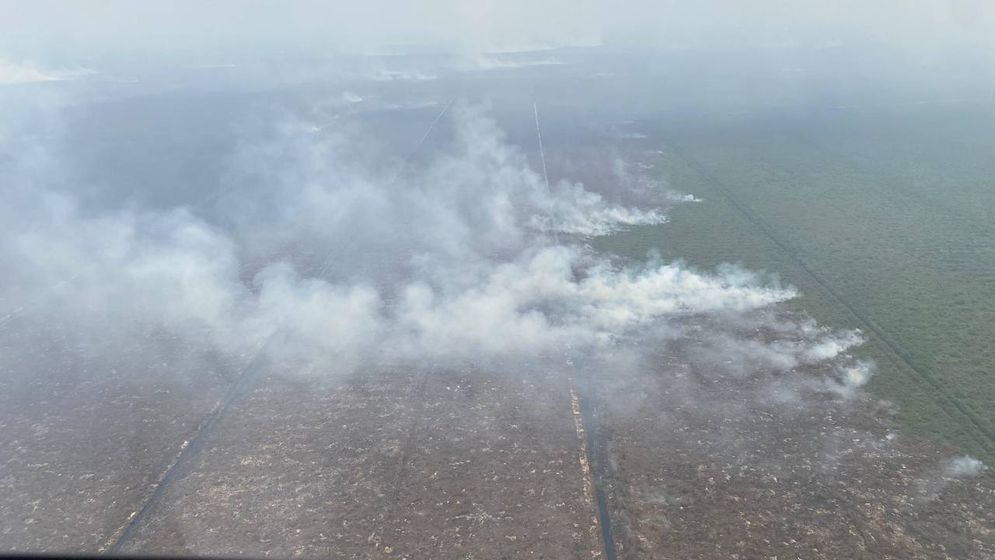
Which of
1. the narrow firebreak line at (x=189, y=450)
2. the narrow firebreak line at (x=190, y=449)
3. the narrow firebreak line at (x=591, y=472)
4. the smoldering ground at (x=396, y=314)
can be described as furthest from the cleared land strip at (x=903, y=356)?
the narrow firebreak line at (x=189, y=450)

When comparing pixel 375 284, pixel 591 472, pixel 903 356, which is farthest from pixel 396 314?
pixel 903 356

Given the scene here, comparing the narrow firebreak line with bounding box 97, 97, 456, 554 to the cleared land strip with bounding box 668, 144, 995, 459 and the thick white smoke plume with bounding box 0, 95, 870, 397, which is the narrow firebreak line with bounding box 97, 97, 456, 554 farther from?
the cleared land strip with bounding box 668, 144, 995, 459

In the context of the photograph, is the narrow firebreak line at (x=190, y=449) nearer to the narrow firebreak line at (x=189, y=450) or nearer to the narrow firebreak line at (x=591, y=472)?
the narrow firebreak line at (x=189, y=450)

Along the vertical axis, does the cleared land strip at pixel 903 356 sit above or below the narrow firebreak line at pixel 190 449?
above

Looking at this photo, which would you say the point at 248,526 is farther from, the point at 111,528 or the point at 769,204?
the point at 769,204

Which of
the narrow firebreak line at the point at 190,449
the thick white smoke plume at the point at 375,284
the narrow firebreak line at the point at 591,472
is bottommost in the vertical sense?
the narrow firebreak line at the point at 190,449

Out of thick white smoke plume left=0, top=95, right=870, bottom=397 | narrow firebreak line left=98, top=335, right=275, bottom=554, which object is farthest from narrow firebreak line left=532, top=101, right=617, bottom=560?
narrow firebreak line left=98, top=335, right=275, bottom=554
